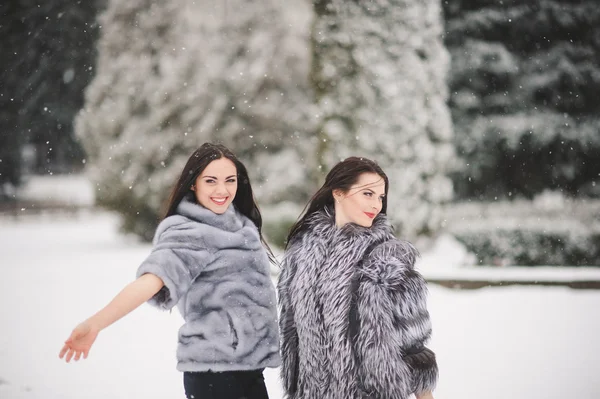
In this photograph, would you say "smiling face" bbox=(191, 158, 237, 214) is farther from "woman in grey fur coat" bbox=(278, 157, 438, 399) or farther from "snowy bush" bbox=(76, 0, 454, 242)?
"snowy bush" bbox=(76, 0, 454, 242)

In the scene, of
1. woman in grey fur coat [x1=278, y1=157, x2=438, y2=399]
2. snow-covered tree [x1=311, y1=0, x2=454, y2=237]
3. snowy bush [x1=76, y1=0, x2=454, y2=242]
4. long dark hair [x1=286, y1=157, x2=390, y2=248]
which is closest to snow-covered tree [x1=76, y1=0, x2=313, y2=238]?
snowy bush [x1=76, y1=0, x2=454, y2=242]

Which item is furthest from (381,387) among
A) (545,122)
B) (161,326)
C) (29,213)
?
(29,213)

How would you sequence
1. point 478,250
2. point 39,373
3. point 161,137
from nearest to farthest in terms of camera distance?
point 39,373 < point 478,250 < point 161,137

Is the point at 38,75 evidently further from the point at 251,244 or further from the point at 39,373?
the point at 251,244

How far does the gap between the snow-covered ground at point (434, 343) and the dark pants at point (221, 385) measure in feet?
7.29

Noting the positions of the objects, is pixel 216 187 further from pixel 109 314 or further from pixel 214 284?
pixel 109 314

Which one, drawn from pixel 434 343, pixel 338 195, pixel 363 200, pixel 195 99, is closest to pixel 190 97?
pixel 195 99

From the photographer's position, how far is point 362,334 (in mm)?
2027

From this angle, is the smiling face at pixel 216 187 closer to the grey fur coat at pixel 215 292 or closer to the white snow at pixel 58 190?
the grey fur coat at pixel 215 292

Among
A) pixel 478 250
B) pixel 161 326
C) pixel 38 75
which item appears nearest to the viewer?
pixel 161 326

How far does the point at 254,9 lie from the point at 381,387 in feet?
41.8

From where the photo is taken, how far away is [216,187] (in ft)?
7.18

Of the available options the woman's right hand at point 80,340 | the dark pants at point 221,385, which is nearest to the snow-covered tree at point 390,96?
the dark pants at point 221,385

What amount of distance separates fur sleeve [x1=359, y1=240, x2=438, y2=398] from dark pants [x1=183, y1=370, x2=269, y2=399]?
43 cm
